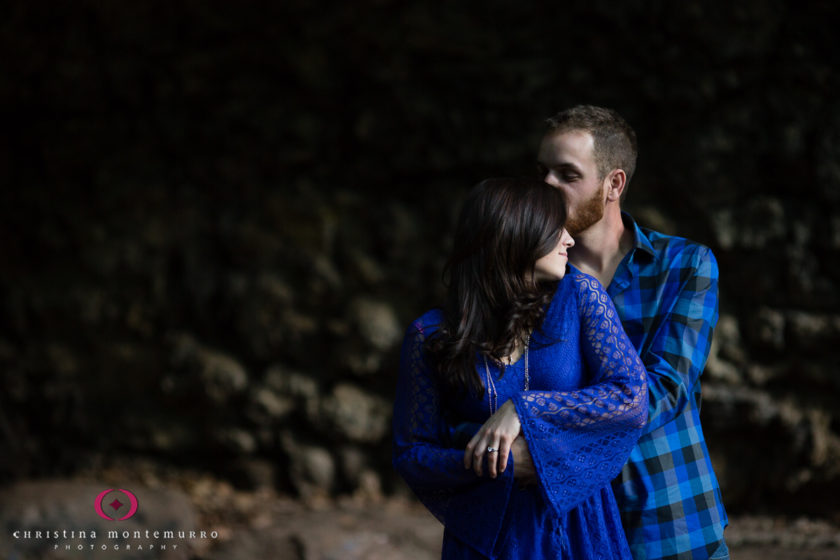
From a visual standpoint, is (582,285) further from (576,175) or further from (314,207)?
(314,207)

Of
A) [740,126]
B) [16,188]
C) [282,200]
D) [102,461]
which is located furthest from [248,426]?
[740,126]

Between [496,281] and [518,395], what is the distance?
23 centimetres

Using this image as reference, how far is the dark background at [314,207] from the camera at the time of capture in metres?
4.11

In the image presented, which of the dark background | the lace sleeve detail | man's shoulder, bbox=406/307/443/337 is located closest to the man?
the lace sleeve detail

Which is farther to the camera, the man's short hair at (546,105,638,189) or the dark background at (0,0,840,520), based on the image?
the dark background at (0,0,840,520)

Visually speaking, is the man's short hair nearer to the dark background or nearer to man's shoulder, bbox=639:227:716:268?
man's shoulder, bbox=639:227:716:268

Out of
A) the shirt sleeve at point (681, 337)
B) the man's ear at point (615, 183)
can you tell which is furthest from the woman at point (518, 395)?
the man's ear at point (615, 183)

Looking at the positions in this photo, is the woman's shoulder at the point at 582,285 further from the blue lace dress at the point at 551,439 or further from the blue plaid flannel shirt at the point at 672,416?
the blue plaid flannel shirt at the point at 672,416

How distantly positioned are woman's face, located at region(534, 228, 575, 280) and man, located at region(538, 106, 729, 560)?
294 millimetres

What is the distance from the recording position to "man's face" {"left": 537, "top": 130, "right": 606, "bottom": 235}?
1814 millimetres

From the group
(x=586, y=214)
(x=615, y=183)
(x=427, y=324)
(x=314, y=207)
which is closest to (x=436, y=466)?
(x=427, y=324)

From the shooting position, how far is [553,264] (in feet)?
4.93

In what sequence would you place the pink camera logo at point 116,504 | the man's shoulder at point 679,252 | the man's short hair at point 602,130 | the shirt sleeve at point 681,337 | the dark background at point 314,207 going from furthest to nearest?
the dark background at point 314,207 → the pink camera logo at point 116,504 → the man's short hair at point 602,130 → the man's shoulder at point 679,252 → the shirt sleeve at point 681,337

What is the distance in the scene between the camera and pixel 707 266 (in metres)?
1.74
